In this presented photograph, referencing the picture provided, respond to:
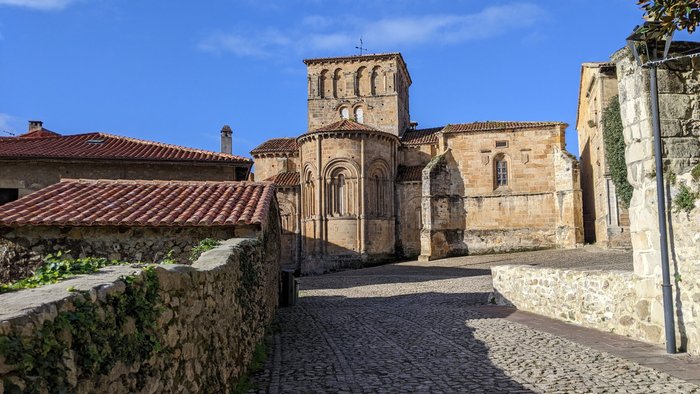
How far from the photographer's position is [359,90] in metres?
40.8

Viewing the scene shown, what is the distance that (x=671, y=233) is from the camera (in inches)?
307

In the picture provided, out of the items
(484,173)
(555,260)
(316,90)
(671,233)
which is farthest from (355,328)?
(316,90)

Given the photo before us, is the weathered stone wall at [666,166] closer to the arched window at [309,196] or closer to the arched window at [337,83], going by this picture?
the arched window at [309,196]

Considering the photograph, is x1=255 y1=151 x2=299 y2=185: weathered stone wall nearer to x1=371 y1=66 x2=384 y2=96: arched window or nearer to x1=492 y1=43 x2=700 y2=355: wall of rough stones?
x1=371 y1=66 x2=384 y2=96: arched window

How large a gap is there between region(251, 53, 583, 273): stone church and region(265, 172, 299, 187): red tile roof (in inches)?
2.9

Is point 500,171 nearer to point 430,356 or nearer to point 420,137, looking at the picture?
point 420,137

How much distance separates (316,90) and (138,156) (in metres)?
25.5

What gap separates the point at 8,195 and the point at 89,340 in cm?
1665

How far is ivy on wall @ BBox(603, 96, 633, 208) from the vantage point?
22688 millimetres

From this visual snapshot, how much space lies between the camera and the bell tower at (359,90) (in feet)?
132

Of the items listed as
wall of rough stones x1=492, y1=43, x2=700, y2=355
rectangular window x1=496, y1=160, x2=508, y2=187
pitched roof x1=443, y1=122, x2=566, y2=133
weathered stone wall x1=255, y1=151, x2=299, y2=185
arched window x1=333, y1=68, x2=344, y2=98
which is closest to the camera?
wall of rough stones x1=492, y1=43, x2=700, y2=355

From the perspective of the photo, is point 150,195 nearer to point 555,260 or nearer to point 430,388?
point 430,388

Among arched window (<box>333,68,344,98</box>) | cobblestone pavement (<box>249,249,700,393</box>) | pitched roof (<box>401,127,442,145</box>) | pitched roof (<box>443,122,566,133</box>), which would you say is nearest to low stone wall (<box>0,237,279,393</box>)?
cobblestone pavement (<box>249,249,700,393</box>)

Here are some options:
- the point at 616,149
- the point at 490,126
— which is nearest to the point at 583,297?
the point at 616,149
